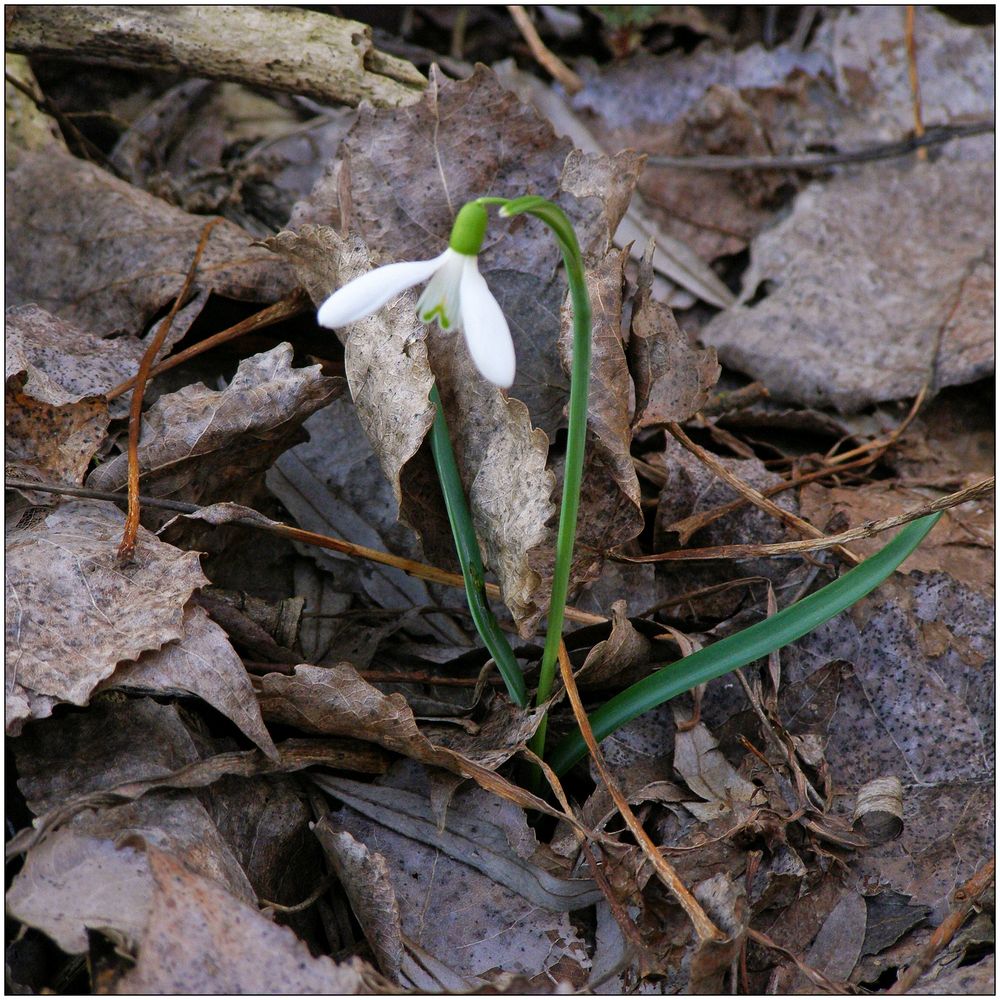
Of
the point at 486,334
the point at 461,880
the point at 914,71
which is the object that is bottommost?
the point at 461,880

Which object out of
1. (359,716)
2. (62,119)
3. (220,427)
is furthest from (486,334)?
(62,119)

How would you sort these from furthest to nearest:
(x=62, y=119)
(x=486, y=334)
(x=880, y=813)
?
(x=62, y=119) → (x=880, y=813) → (x=486, y=334)

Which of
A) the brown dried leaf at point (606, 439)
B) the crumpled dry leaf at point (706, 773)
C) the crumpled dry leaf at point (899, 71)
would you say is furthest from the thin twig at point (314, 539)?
the crumpled dry leaf at point (899, 71)

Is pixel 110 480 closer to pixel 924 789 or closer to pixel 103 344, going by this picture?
pixel 103 344

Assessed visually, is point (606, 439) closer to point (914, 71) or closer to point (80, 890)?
point (80, 890)

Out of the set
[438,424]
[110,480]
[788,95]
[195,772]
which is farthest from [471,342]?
[788,95]

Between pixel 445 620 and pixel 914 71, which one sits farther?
pixel 914 71
